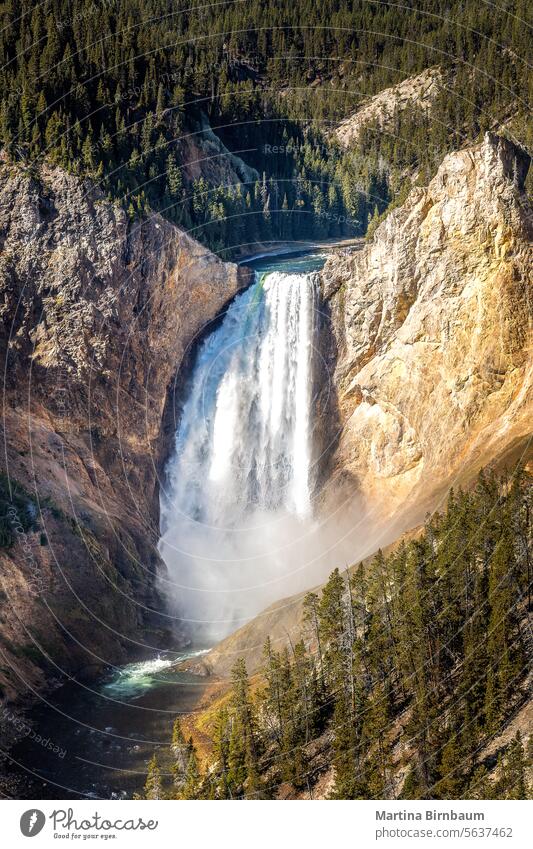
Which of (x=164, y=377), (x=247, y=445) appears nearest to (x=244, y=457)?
(x=247, y=445)

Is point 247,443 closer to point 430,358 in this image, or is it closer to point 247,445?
point 247,445

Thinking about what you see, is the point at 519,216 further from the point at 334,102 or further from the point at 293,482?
the point at 334,102
